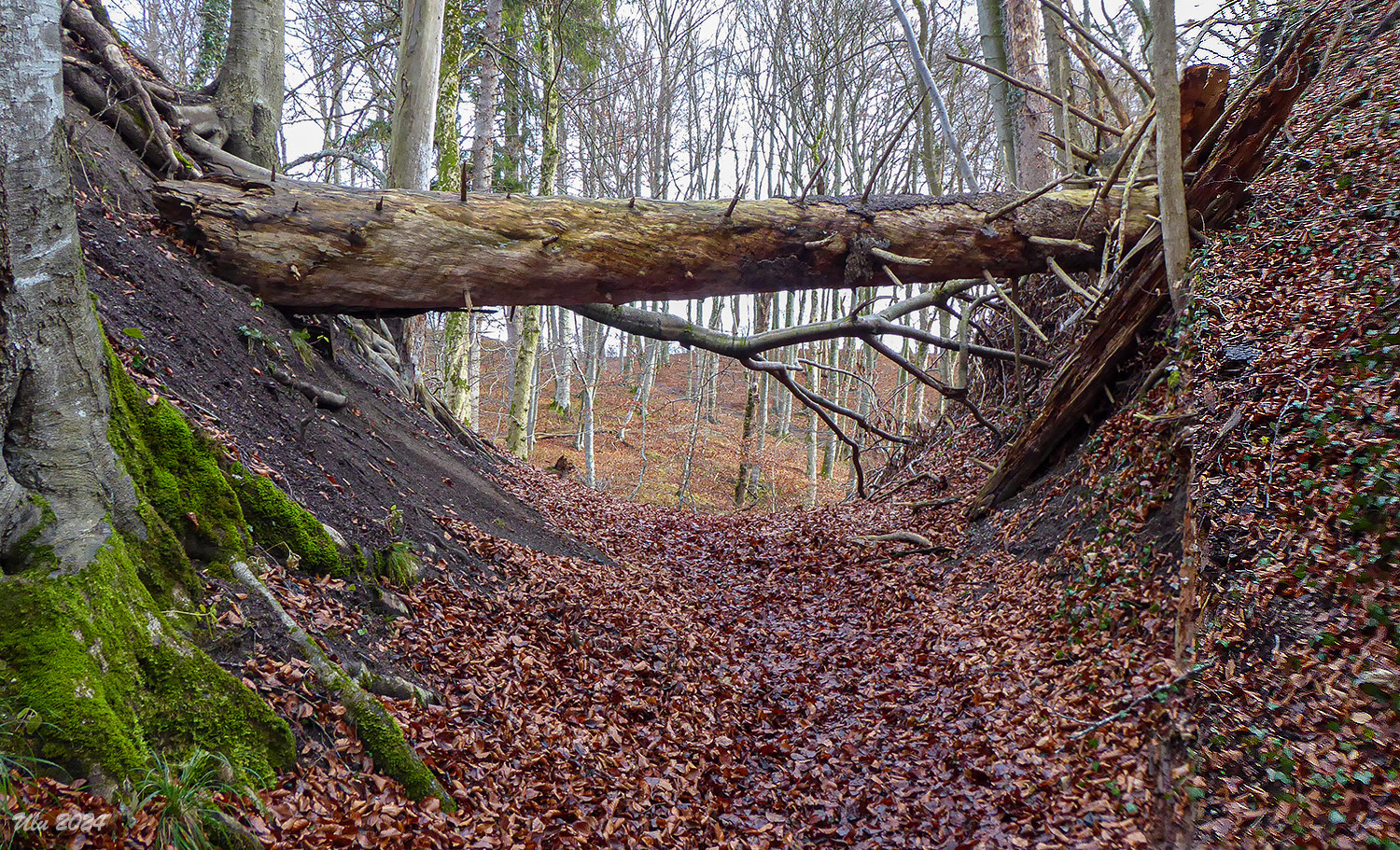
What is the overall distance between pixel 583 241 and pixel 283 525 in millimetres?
3379

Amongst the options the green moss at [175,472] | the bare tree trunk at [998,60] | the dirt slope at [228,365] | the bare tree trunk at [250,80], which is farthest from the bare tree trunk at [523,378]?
the green moss at [175,472]

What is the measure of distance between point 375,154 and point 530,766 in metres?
19.5

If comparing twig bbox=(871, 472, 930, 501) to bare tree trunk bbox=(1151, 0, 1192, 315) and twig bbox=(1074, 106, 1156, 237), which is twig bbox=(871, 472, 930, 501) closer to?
twig bbox=(1074, 106, 1156, 237)

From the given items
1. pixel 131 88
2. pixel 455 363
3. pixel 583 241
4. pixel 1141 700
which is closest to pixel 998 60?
pixel 583 241

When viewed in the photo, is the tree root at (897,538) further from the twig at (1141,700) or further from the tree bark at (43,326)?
the tree bark at (43,326)

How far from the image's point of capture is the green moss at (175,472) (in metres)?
3.11

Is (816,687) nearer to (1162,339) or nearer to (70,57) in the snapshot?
(1162,339)

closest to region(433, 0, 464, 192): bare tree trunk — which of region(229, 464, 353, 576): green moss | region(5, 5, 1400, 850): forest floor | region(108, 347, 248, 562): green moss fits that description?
region(5, 5, 1400, 850): forest floor

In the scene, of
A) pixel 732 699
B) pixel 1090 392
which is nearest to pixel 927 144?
pixel 1090 392

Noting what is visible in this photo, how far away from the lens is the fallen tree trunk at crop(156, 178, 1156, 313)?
5.58 metres

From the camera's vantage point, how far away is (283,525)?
396cm

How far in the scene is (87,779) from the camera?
84.0 inches

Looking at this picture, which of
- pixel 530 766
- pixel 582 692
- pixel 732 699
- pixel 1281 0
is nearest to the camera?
pixel 530 766

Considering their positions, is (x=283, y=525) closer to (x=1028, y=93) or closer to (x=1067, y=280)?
(x=1067, y=280)
